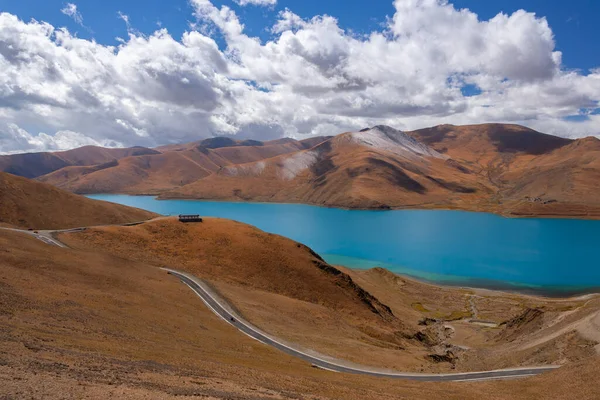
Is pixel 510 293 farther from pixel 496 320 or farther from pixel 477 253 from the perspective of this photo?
pixel 477 253

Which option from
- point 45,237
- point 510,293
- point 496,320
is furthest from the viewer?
point 510,293

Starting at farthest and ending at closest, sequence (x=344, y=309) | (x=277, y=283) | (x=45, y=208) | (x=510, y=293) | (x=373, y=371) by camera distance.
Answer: (x=510, y=293)
(x=45, y=208)
(x=277, y=283)
(x=344, y=309)
(x=373, y=371)

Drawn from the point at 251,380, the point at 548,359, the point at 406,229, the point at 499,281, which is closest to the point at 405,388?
the point at 251,380

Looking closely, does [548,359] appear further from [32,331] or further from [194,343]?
[32,331]

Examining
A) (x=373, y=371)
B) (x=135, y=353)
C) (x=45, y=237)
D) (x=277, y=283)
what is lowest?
(x=373, y=371)

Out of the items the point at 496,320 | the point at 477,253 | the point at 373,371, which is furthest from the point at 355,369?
the point at 477,253

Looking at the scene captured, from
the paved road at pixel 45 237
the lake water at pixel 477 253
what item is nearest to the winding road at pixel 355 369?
the paved road at pixel 45 237

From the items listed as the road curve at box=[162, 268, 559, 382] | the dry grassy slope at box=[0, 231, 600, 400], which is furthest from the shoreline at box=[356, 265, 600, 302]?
the dry grassy slope at box=[0, 231, 600, 400]
